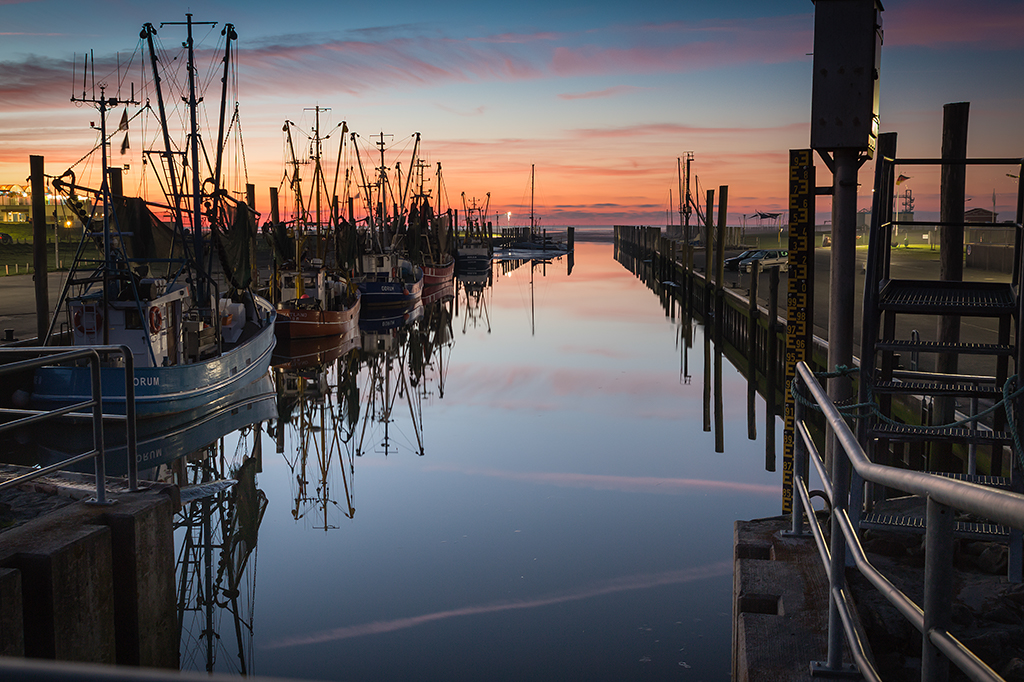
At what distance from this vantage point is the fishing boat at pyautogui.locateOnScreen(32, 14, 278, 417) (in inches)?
572

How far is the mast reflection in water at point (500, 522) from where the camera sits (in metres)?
6.86

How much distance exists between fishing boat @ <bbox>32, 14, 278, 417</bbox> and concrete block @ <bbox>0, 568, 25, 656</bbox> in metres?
10.0

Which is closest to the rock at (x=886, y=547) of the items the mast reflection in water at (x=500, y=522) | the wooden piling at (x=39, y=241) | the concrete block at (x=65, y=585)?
the mast reflection in water at (x=500, y=522)

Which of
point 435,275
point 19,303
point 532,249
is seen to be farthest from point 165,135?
point 532,249

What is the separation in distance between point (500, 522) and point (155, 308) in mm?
8712

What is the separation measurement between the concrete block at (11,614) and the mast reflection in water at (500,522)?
9.14 ft

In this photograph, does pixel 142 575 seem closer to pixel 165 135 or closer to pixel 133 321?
pixel 133 321

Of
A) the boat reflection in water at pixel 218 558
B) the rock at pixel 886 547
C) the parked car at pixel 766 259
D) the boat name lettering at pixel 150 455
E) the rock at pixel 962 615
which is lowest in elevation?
the boat reflection in water at pixel 218 558

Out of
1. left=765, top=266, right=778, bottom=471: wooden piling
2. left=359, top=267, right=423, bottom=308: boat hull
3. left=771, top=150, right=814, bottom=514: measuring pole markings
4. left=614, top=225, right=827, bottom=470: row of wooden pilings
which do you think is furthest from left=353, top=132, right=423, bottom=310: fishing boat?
left=771, top=150, right=814, bottom=514: measuring pole markings

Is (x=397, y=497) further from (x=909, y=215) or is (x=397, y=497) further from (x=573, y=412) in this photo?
(x=909, y=215)

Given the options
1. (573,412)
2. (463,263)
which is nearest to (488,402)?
(573,412)

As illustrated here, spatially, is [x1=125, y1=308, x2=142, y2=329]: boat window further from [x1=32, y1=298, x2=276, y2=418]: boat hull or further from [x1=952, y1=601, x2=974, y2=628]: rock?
[x1=952, y1=601, x2=974, y2=628]: rock

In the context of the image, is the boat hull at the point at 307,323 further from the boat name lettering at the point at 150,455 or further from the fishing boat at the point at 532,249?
the fishing boat at the point at 532,249

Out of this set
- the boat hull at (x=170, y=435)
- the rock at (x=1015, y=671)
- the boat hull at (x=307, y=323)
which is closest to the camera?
the rock at (x=1015, y=671)
